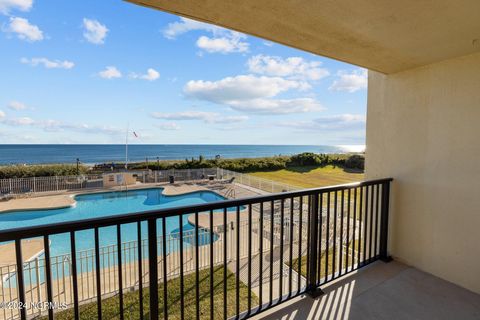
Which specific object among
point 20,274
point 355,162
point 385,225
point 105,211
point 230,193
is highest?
point 20,274

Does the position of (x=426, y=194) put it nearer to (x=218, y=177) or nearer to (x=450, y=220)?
(x=450, y=220)

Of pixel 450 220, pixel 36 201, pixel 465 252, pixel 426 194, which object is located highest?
pixel 426 194

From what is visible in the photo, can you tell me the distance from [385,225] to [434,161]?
0.90 meters

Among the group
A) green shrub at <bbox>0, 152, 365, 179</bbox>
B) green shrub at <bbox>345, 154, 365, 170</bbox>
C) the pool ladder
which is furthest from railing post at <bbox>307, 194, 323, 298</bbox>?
green shrub at <bbox>345, 154, 365, 170</bbox>

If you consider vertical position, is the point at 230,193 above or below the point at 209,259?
below

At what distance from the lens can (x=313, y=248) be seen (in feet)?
6.93

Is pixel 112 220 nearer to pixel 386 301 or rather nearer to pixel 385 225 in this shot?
pixel 386 301

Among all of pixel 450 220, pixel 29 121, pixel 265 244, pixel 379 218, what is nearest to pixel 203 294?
pixel 265 244

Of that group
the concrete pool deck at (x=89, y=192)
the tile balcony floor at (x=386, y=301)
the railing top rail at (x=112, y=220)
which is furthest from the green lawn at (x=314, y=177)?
the railing top rail at (x=112, y=220)

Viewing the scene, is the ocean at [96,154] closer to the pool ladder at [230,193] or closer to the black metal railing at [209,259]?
the pool ladder at [230,193]

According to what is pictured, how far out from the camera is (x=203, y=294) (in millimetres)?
3842

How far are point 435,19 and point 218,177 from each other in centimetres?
1484

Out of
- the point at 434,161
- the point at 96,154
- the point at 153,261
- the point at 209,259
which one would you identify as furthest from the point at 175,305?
the point at 96,154

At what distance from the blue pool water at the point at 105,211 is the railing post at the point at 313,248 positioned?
4662 millimetres
